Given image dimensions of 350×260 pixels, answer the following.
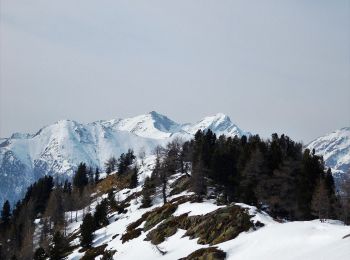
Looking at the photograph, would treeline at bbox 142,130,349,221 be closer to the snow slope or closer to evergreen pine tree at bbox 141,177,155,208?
evergreen pine tree at bbox 141,177,155,208

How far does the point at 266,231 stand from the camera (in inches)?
2233

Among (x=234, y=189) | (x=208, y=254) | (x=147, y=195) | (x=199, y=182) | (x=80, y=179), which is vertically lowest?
(x=80, y=179)

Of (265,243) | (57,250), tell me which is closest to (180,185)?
(57,250)

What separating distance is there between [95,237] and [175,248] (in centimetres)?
3487

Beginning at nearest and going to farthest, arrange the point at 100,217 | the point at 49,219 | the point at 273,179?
the point at 273,179
the point at 100,217
the point at 49,219

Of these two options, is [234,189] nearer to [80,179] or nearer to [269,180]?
[269,180]

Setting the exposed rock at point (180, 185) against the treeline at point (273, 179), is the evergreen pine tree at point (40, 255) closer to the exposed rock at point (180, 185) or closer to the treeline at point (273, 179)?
the exposed rock at point (180, 185)

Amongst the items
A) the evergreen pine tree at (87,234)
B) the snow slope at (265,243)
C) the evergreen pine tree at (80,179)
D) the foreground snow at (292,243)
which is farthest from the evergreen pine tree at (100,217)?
the evergreen pine tree at (80,179)

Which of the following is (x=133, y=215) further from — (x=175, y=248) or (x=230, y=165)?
(x=175, y=248)

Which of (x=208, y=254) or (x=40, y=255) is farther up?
(x=208, y=254)

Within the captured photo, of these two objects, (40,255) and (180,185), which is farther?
(180,185)

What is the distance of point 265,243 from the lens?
171 ft

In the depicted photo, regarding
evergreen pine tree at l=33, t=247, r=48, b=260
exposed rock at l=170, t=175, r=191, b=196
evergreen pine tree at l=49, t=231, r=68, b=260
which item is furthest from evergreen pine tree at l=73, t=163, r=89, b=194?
evergreen pine tree at l=49, t=231, r=68, b=260

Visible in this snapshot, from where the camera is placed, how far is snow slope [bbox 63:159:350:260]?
145 ft
